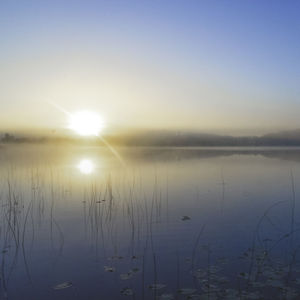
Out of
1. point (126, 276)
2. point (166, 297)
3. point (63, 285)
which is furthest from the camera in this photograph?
point (126, 276)

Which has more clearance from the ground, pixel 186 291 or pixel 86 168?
pixel 186 291

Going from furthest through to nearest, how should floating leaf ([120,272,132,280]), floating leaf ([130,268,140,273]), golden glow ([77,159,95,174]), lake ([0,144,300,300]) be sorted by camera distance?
1. golden glow ([77,159,95,174])
2. floating leaf ([130,268,140,273])
3. floating leaf ([120,272,132,280])
4. lake ([0,144,300,300])

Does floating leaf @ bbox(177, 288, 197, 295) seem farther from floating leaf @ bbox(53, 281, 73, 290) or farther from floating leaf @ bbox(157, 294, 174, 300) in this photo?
floating leaf @ bbox(53, 281, 73, 290)

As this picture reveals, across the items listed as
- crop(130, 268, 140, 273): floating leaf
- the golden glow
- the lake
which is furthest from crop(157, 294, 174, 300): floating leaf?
the golden glow

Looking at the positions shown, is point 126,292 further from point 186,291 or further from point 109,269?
point 186,291

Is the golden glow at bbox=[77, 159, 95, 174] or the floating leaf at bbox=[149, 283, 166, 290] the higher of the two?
the floating leaf at bbox=[149, 283, 166, 290]

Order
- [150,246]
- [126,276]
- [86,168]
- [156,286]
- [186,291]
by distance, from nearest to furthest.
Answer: [186,291] < [156,286] < [126,276] < [150,246] < [86,168]

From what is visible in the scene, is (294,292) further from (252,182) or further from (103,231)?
(252,182)

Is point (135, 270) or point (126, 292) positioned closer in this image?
point (126, 292)

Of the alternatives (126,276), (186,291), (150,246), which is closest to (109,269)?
(126,276)

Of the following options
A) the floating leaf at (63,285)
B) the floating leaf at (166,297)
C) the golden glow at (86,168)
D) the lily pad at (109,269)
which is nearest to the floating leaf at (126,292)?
the floating leaf at (166,297)

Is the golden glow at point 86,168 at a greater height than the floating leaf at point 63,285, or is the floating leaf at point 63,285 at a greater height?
the floating leaf at point 63,285

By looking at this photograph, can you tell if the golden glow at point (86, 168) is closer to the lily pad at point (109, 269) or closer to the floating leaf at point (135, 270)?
the lily pad at point (109, 269)

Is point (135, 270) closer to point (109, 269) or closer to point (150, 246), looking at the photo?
point (109, 269)
